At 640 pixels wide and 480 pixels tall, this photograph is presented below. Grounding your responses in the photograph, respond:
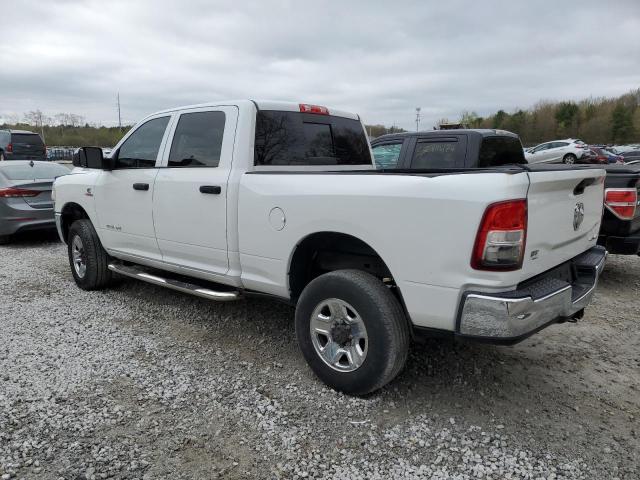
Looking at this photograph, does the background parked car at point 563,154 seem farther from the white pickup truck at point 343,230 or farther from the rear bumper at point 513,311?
the rear bumper at point 513,311

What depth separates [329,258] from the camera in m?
3.55

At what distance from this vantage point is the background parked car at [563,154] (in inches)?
1080

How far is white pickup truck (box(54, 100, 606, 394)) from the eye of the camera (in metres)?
2.55

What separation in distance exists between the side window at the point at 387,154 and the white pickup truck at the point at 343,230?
74.5 inches

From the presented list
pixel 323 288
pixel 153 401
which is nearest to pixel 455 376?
pixel 323 288

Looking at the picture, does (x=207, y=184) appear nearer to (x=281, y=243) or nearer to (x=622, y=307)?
(x=281, y=243)

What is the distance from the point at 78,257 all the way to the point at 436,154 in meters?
4.53

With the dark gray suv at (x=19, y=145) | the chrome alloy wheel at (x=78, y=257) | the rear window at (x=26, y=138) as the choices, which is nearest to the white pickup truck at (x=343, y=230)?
the chrome alloy wheel at (x=78, y=257)

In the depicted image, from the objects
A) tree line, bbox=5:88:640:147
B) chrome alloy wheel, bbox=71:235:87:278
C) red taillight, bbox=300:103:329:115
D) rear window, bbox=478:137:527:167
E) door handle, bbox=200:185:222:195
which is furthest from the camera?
tree line, bbox=5:88:640:147

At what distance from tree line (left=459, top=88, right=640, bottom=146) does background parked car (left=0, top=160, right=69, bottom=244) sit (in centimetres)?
6796

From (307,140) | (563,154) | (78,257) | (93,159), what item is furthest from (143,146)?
(563,154)

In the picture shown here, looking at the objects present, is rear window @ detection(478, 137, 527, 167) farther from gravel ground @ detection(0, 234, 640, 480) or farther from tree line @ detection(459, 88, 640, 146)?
tree line @ detection(459, 88, 640, 146)

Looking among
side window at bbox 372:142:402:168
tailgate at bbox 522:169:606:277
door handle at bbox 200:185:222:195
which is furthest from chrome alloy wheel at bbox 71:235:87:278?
tailgate at bbox 522:169:606:277

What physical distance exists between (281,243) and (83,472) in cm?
175
